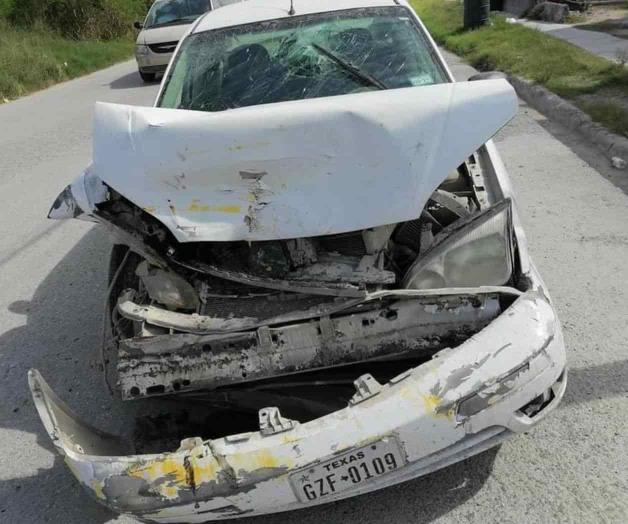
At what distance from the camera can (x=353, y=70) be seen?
3.76 metres

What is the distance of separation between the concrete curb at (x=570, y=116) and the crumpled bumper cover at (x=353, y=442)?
4421 millimetres

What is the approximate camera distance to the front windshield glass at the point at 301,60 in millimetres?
3709

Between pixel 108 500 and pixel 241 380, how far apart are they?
627mm

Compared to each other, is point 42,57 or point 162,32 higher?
point 162,32

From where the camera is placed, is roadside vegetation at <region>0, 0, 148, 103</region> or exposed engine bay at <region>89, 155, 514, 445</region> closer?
exposed engine bay at <region>89, 155, 514, 445</region>

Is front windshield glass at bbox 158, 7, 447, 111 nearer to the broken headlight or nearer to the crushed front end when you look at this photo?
the crushed front end

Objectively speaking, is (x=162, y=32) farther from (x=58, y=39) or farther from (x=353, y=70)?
(x=353, y=70)

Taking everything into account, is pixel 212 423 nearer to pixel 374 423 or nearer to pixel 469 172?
pixel 374 423

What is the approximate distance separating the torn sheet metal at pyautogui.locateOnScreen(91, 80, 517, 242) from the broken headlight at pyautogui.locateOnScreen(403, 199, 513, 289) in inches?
8.3

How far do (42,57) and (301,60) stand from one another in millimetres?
15129

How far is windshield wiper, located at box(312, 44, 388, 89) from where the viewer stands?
366cm

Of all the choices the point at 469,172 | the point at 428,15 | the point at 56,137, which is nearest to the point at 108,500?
the point at 469,172

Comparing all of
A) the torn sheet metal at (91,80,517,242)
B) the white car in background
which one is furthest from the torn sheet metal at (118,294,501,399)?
the white car in background

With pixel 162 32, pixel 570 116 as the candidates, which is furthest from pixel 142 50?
pixel 570 116
